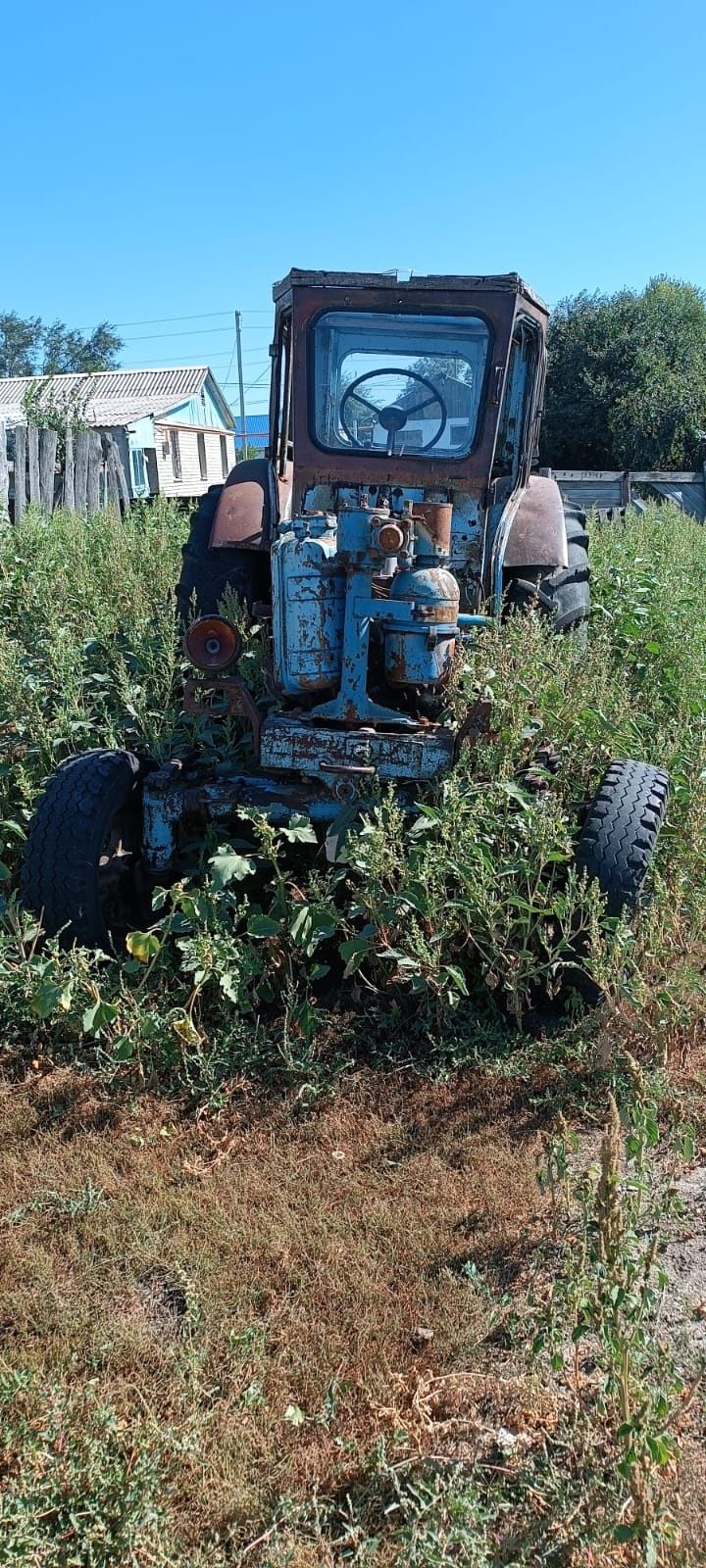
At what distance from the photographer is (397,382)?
4.62m

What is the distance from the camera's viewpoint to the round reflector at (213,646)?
146 inches

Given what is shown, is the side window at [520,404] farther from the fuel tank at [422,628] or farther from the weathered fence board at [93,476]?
the weathered fence board at [93,476]

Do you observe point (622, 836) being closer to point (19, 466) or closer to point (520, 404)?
point (520, 404)

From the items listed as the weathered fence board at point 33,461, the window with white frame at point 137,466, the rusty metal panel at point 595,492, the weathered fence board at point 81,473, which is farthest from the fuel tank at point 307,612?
the window with white frame at point 137,466

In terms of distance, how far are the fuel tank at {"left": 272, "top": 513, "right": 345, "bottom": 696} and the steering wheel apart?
3.73ft

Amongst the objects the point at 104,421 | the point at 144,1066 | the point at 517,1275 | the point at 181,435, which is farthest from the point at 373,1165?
the point at 181,435

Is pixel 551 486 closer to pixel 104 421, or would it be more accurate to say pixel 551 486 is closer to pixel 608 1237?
pixel 608 1237

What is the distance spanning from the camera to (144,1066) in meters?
3.15

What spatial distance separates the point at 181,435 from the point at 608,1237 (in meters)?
30.3

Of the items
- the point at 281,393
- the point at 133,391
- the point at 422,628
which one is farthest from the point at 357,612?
the point at 133,391

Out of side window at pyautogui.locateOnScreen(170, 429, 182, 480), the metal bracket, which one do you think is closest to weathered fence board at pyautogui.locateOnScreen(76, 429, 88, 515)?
the metal bracket

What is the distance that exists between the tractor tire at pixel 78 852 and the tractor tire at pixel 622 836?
4.78ft

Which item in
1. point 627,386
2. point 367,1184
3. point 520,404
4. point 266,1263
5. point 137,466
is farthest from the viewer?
point 137,466

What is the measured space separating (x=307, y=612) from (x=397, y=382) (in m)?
1.54
